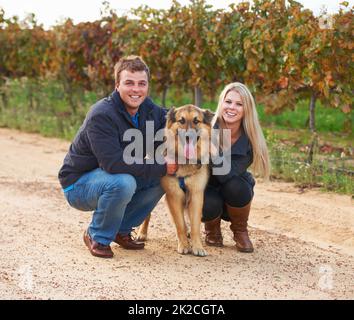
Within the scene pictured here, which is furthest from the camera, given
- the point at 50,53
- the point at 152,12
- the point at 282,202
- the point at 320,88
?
the point at 50,53

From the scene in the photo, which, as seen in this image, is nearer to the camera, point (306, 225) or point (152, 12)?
point (306, 225)

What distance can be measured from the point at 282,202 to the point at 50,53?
300 inches

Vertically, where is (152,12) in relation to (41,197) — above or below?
above

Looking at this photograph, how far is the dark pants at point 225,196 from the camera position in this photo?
5.09 meters

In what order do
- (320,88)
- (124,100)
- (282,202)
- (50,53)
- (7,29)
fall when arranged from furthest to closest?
1. (7,29)
2. (50,53)
3. (320,88)
4. (282,202)
5. (124,100)

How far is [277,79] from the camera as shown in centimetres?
821

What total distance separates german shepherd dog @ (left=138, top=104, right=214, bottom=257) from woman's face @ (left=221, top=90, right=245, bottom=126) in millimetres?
198

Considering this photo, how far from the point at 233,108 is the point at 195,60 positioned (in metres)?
4.17

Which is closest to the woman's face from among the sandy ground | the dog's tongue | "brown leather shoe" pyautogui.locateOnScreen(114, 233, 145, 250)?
the dog's tongue

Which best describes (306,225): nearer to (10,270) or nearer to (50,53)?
(10,270)

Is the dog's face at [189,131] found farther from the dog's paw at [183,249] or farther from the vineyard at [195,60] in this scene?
the vineyard at [195,60]

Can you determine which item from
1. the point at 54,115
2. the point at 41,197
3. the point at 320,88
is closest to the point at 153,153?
the point at 41,197

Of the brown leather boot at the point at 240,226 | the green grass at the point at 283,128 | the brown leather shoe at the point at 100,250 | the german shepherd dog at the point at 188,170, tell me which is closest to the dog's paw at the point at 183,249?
the german shepherd dog at the point at 188,170

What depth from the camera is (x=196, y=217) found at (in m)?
5.02
